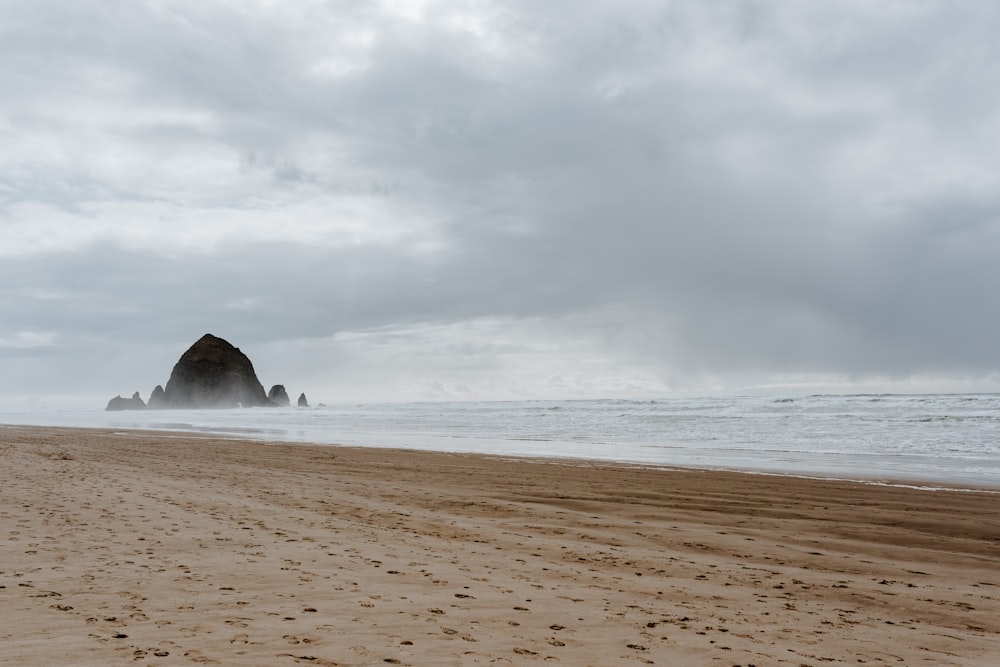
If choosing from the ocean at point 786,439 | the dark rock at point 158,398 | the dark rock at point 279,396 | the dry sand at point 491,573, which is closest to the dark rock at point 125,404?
the dark rock at point 158,398

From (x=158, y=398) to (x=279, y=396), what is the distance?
23635mm

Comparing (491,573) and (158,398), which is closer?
(491,573)

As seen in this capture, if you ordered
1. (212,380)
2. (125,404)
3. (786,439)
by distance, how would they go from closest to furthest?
(786,439), (212,380), (125,404)

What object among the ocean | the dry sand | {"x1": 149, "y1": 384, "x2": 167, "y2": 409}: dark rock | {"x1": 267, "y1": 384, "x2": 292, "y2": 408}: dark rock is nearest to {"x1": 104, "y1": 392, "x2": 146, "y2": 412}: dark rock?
{"x1": 149, "y1": 384, "x2": 167, "y2": 409}: dark rock

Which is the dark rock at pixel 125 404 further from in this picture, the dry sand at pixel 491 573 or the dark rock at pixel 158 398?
the dry sand at pixel 491 573

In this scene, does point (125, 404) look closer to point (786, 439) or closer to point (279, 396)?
point (279, 396)

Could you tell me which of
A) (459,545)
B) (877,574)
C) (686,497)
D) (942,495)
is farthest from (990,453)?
(459,545)

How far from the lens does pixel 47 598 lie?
234 inches

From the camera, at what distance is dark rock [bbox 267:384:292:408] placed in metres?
138

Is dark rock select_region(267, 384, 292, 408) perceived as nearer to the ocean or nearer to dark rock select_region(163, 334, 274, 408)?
dark rock select_region(163, 334, 274, 408)

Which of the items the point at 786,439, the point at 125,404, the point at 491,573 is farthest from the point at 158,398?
the point at 491,573

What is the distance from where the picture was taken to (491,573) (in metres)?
7.83

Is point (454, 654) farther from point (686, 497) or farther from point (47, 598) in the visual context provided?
point (686, 497)

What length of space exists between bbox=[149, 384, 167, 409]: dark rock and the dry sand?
131393 millimetres
